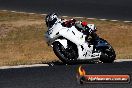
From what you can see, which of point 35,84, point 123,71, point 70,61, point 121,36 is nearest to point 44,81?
point 35,84

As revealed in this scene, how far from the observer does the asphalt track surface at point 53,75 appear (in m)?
9.54

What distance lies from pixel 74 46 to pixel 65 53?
430 mm

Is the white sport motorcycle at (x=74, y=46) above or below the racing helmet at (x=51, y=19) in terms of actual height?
below

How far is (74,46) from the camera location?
13117mm

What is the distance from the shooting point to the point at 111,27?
23.3 meters

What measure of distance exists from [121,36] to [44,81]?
12323mm

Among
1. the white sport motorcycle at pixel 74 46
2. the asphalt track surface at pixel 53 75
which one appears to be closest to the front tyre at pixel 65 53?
the white sport motorcycle at pixel 74 46

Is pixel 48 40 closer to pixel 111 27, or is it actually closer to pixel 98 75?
pixel 98 75

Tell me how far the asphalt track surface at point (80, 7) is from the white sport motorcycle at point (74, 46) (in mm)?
11753

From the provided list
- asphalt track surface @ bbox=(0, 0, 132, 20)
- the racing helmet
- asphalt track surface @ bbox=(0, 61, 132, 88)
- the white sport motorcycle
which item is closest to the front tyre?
the white sport motorcycle

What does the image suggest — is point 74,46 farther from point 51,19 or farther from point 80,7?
point 80,7

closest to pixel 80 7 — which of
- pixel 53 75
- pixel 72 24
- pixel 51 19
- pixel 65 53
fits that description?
pixel 72 24

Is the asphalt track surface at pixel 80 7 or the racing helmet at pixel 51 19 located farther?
the asphalt track surface at pixel 80 7

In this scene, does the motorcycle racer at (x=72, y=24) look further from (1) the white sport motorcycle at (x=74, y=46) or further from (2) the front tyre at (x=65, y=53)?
(2) the front tyre at (x=65, y=53)
